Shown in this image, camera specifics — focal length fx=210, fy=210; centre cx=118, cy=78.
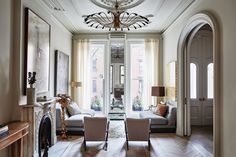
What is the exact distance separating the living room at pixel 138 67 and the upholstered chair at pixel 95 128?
363 millimetres

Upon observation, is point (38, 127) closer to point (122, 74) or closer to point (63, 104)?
point (63, 104)

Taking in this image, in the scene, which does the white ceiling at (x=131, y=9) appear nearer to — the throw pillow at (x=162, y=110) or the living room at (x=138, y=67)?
the living room at (x=138, y=67)

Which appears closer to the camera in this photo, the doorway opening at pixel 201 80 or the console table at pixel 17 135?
the console table at pixel 17 135

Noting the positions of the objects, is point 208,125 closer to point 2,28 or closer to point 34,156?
point 34,156

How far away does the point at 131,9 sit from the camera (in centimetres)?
595

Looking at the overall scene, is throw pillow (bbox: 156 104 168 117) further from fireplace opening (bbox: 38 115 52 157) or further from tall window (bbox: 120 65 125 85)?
fireplace opening (bbox: 38 115 52 157)

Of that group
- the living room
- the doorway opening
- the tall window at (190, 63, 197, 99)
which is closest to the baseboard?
the living room

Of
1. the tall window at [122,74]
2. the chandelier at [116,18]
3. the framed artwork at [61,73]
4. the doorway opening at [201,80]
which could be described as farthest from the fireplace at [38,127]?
the doorway opening at [201,80]

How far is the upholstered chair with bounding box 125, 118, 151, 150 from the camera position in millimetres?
4906

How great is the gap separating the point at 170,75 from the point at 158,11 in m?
2.27

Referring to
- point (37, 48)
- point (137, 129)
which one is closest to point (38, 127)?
point (37, 48)

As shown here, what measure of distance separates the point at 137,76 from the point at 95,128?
4.33m

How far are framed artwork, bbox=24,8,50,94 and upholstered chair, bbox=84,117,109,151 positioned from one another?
1369 millimetres

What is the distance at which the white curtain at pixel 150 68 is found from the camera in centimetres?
851
